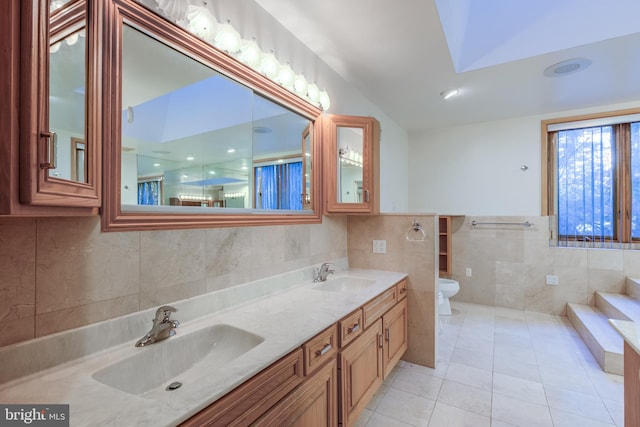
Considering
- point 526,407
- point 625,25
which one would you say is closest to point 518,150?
point 625,25

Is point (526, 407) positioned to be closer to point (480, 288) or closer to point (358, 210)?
point (358, 210)

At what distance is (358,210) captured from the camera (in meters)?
2.21

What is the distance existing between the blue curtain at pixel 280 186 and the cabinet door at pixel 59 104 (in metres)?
0.88

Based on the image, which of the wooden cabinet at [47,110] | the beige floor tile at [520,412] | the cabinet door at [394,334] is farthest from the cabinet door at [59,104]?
the beige floor tile at [520,412]

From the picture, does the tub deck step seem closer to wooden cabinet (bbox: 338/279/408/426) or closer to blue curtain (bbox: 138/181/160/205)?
wooden cabinet (bbox: 338/279/408/426)

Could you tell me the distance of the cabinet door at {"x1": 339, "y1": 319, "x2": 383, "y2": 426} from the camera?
138 centimetres

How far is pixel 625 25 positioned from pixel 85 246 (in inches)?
132

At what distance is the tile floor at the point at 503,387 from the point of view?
171cm

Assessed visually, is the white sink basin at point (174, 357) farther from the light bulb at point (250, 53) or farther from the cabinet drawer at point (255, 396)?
the light bulb at point (250, 53)

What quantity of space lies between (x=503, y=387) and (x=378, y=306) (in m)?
1.19

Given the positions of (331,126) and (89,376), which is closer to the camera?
(89,376)

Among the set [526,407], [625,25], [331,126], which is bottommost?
[526,407]

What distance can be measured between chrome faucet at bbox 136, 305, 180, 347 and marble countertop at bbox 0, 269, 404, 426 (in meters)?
0.03

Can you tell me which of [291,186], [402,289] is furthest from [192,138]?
[402,289]
